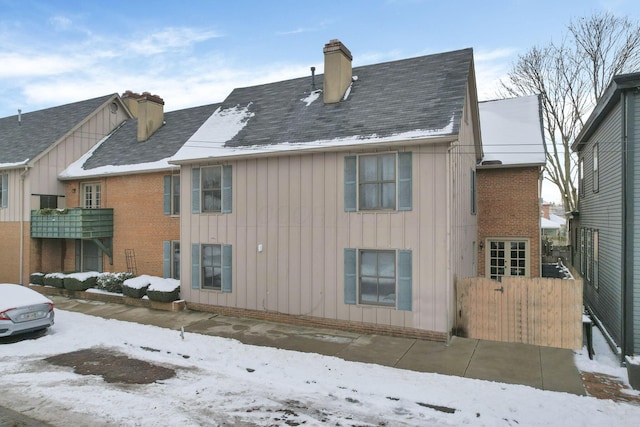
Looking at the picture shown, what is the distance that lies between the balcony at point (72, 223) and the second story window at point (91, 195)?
127 centimetres

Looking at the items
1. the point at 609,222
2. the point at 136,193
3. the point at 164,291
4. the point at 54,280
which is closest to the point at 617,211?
the point at 609,222

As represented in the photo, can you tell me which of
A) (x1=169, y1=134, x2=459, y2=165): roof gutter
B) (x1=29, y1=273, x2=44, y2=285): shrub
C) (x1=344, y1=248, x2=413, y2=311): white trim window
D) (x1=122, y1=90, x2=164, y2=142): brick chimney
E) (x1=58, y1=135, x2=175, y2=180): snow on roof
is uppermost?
(x1=122, y1=90, x2=164, y2=142): brick chimney

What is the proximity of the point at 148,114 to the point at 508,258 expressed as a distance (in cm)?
1799

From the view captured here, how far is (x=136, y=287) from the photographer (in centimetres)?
1559

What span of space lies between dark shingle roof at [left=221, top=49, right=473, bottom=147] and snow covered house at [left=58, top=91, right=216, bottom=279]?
16.5 ft

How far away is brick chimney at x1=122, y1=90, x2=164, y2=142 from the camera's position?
20.8 metres

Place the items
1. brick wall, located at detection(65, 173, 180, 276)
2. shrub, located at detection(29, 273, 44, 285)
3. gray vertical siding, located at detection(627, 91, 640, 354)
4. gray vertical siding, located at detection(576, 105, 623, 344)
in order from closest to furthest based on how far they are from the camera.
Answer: gray vertical siding, located at detection(627, 91, 640, 354) < gray vertical siding, located at detection(576, 105, 623, 344) < brick wall, located at detection(65, 173, 180, 276) < shrub, located at detection(29, 273, 44, 285)

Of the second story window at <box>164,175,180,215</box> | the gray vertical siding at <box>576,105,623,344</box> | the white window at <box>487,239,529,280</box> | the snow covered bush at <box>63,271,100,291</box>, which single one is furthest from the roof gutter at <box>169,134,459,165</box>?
the white window at <box>487,239,529,280</box>

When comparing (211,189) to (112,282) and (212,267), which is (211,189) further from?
(112,282)

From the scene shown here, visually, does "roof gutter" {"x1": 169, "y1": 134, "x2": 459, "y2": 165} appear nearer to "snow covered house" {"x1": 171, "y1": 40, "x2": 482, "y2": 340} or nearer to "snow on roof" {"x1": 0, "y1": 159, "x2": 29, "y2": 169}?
"snow covered house" {"x1": 171, "y1": 40, "x2": 482, "y2": 340}

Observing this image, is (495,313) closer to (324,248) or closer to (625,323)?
(625,323)

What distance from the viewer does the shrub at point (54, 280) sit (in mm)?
17734

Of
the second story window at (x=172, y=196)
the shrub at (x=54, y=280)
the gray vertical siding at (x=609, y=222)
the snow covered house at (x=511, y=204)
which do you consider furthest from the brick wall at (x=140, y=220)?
the gray vertical siding at (x=609, y=222)

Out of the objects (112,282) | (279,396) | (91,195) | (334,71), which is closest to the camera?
(279,396)
